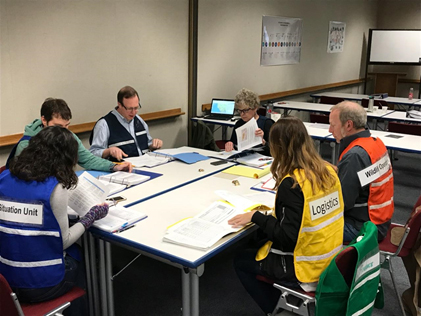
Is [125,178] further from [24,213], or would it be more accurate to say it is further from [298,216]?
[298,216]

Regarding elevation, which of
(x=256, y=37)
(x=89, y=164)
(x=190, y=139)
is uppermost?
(x=256, y=37)

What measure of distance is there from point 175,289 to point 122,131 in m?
1.40

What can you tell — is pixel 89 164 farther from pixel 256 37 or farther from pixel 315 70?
pixel 315 70

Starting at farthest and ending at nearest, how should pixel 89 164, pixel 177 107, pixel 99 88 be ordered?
pixel 177 107 → pixel 99 88 → pixel 89 164

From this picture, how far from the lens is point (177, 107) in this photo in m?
5.38

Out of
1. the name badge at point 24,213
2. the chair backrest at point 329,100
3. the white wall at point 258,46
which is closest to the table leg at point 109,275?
the name badge at point 24,213

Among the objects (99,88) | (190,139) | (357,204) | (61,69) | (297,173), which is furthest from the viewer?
(190,139)

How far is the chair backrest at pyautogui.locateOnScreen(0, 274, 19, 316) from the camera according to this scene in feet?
5.00

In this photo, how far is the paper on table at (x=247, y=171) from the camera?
9.44 feet

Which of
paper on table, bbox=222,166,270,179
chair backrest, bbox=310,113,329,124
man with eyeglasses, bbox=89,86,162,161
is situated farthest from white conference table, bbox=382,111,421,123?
man with eyeglasses, bbox=89,86,162,161

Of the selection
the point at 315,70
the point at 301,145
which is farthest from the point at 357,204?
the point at 315,70

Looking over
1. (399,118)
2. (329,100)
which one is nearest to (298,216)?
(399,118)

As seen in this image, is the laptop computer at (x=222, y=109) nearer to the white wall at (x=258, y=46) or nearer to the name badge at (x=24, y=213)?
the white wall at (x=258, y=46)

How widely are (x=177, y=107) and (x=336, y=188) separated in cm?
371
